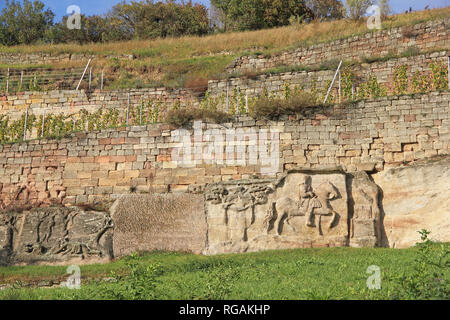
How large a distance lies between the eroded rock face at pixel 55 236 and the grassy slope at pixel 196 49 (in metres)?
8.38

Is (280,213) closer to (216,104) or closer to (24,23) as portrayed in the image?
(216,104)

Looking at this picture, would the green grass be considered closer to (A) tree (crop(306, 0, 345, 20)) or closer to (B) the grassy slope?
(B) the grassy slope

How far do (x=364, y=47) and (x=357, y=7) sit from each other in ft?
21.2

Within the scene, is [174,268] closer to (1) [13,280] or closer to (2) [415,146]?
(1) [13,280]

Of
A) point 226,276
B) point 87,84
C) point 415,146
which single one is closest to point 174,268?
point 226,276

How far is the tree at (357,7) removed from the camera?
1108 inches

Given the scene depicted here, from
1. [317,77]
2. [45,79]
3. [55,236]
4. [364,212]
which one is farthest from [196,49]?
[364,212]

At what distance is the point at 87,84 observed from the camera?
23312 millimetres

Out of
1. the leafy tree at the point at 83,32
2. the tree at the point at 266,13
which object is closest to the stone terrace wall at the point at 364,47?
the tree at the point at 266,13

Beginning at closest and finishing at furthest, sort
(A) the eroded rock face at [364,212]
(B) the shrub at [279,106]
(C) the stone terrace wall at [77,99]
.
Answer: (A) the eroded rock face at [364,212] < (B) the shrub at [279,106] < (C) the stone terrace wall at [77,99]

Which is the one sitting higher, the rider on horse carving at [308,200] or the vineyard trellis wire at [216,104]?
the vineyard trellis wire at [216,104]

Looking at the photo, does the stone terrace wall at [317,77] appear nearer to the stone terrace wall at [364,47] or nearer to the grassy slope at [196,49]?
the grassy slope at [196,49]

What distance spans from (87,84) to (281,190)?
11.7 m

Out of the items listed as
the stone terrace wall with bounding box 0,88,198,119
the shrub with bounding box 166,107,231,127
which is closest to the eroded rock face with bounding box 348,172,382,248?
the shrub with bounding box 166,107,231,127
